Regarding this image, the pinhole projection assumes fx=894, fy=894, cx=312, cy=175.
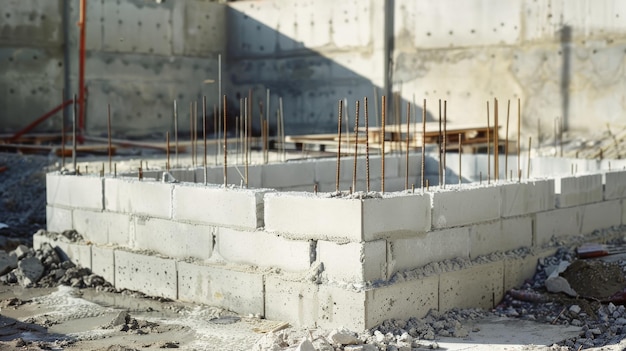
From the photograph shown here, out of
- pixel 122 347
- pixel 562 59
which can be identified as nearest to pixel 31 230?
pixel 122 347

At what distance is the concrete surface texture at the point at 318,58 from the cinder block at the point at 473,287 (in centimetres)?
806

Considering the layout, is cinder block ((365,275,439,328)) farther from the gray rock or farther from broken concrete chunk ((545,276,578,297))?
the gray rock

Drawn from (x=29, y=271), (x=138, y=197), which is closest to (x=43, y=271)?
(x=29, y=271)

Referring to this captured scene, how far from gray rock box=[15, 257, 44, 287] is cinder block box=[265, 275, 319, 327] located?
2639 millimetres

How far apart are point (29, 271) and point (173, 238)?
5.29 feet

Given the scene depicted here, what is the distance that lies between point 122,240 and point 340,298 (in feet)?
9.02

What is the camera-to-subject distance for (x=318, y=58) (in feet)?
63.9

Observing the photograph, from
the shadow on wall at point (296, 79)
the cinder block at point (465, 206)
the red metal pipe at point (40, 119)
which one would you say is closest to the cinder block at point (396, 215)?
the cinder block at point (465, 206)

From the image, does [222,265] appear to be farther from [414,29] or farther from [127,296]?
[414,29]

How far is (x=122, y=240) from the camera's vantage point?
8.50 meters

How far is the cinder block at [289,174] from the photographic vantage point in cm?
1012

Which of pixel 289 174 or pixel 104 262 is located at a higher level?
pixel 289 174

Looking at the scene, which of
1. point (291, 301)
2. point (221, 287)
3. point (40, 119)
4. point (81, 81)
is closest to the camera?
point (291, 301)

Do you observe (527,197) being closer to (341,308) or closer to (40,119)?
(341,308)
